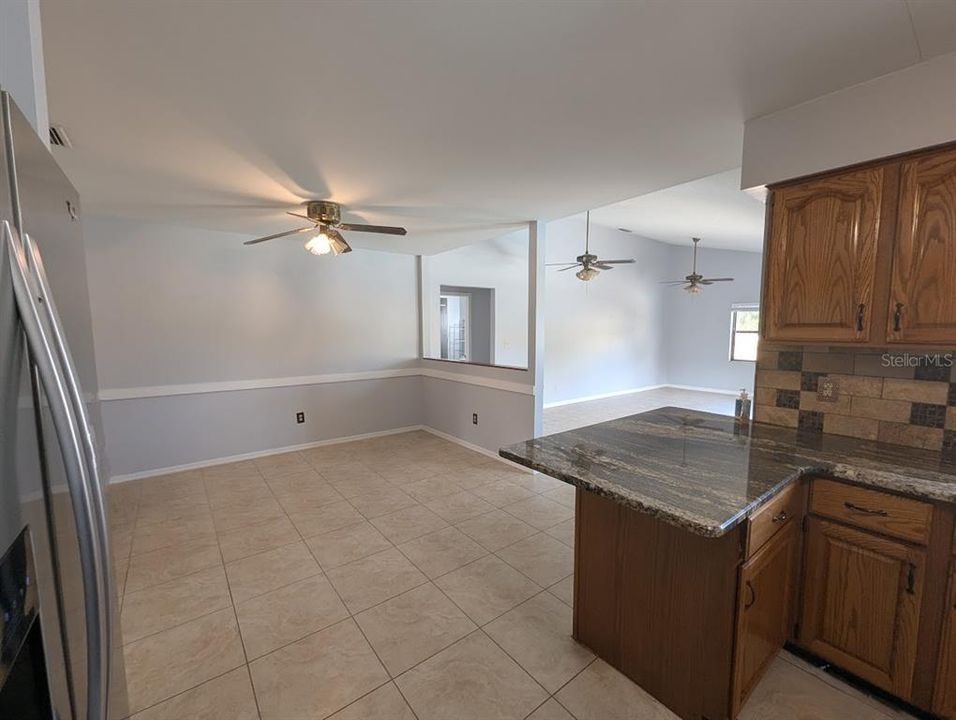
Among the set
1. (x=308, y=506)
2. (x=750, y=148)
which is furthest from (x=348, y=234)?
(x=750, y=148)

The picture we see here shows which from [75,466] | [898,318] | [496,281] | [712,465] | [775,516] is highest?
[496,281]

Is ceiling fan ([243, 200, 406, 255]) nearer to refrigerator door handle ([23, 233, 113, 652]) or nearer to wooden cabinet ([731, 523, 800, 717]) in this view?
refrigerator door handle ([23, 233, 113, 652])

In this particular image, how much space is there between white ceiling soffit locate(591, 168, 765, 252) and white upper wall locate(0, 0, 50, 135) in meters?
3.40

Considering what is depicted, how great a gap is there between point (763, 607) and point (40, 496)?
1.98 metres

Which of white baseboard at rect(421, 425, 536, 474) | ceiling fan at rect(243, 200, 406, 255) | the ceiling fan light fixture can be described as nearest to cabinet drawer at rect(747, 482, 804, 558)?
white baseboard at rect(421, 425, 536, 474)

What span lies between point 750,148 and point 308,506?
3.48m

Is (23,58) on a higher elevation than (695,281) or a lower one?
lower

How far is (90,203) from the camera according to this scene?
296 cm

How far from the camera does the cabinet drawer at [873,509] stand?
1378mm

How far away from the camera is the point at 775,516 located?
1461 mm

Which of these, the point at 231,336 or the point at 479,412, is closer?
the point at 231,336

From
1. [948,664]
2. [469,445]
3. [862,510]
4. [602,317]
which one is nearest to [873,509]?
[862,510]

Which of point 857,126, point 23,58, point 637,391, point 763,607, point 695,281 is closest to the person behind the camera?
point 23,58

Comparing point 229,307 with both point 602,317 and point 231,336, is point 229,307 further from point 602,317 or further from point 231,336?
Result: point 602,317
